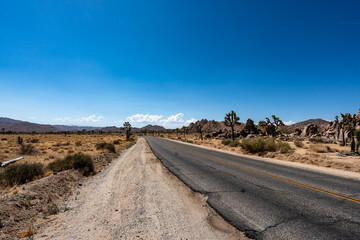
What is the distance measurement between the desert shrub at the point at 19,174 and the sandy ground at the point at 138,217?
11.6ft

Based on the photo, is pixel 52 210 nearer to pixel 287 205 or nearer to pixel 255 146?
pixel 287 205

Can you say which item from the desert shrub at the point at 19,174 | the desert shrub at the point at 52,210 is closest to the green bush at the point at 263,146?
the desert shrub at the point at 52,210

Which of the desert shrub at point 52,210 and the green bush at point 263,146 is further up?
the green bush at point 263,146

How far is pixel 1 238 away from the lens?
3873 millimetres

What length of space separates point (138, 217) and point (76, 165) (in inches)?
315

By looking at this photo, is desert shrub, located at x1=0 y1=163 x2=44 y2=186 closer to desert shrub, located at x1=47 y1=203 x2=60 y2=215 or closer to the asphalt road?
desert shrub, located at x1=47 y1=203 x2=60 y2=215

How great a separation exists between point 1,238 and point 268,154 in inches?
738

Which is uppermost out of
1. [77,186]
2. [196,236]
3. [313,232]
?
[313,232]

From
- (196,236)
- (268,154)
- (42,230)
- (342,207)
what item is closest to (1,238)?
(42,230)

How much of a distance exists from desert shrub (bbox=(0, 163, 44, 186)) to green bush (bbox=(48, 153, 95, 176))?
3.43 ft

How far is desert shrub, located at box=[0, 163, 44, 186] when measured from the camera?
814 centimetres

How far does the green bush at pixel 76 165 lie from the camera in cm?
1028

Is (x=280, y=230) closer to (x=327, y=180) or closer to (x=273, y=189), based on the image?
(x=273, y=189)

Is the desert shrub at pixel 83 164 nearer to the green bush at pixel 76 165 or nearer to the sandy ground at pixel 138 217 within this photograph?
the green bush at pixel 76 165
